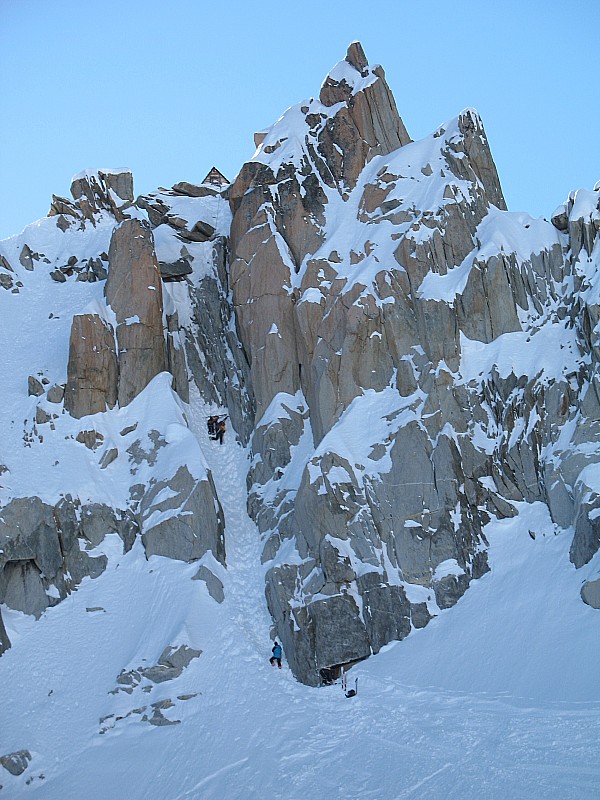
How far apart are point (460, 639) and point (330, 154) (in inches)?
1129

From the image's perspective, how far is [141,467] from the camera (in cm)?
4028

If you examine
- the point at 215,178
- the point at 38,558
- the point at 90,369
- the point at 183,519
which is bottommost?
the point at 183,519

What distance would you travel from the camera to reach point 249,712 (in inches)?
1171

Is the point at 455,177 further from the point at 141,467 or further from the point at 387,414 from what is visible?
the point at 141,467

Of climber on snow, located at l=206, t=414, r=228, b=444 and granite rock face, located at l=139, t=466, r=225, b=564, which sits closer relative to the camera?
granite rock face, located at l=139, t=466, r=225, b=564

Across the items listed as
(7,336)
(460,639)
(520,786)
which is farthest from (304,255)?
(520,786)

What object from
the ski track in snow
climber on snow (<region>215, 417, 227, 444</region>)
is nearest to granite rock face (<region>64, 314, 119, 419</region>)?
climber on snow (<region>215, 417, 227, 444</region>)

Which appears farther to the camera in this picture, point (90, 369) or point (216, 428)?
point (216, 428)

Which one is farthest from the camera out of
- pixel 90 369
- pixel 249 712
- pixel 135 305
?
pixel 135 305

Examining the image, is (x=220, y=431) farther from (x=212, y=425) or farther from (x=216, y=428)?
(x=212, y=425)

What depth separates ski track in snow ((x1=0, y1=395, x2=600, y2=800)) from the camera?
894 inches

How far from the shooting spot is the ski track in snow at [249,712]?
22.7 m

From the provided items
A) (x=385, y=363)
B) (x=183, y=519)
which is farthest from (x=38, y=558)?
(x=385, y=363)

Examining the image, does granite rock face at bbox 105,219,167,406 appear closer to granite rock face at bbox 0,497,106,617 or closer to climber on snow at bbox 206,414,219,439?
climber on snow at bbox 206,414,219,439
